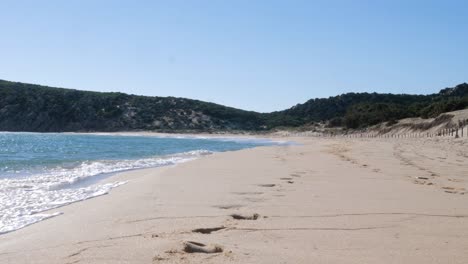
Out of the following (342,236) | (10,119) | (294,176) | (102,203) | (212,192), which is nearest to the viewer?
(342,236)

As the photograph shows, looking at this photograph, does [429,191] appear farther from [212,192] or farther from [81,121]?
[81,121]

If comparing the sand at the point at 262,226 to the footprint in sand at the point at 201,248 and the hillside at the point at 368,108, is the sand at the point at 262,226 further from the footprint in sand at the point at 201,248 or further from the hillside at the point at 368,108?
the hillside at the point at 368,108

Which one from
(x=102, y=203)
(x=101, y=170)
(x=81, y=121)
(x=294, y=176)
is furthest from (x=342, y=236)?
(x=81, y=121)

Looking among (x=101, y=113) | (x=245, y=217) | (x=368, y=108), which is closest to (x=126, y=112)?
(x=101, y=113)

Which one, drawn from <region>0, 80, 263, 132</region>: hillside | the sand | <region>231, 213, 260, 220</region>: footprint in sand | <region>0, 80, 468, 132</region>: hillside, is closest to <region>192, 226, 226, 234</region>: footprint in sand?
the sand

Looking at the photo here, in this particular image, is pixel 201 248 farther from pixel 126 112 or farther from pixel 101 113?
pixel 126 112

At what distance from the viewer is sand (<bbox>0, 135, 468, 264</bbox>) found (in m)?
3.90

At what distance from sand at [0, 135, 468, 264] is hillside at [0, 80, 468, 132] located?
7011 cm

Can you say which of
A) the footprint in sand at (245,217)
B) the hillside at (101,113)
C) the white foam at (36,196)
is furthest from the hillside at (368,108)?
the footprint in sand at (245,217)

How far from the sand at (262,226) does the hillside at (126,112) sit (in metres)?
70.1

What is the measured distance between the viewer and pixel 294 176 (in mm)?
10453

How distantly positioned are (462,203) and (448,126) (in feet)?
119

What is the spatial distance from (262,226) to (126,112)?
102268 mm

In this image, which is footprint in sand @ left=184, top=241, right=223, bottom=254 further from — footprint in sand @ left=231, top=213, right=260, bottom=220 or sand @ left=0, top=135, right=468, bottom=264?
footprint in sand @ left=231, top=213, right=260, bottom=220
